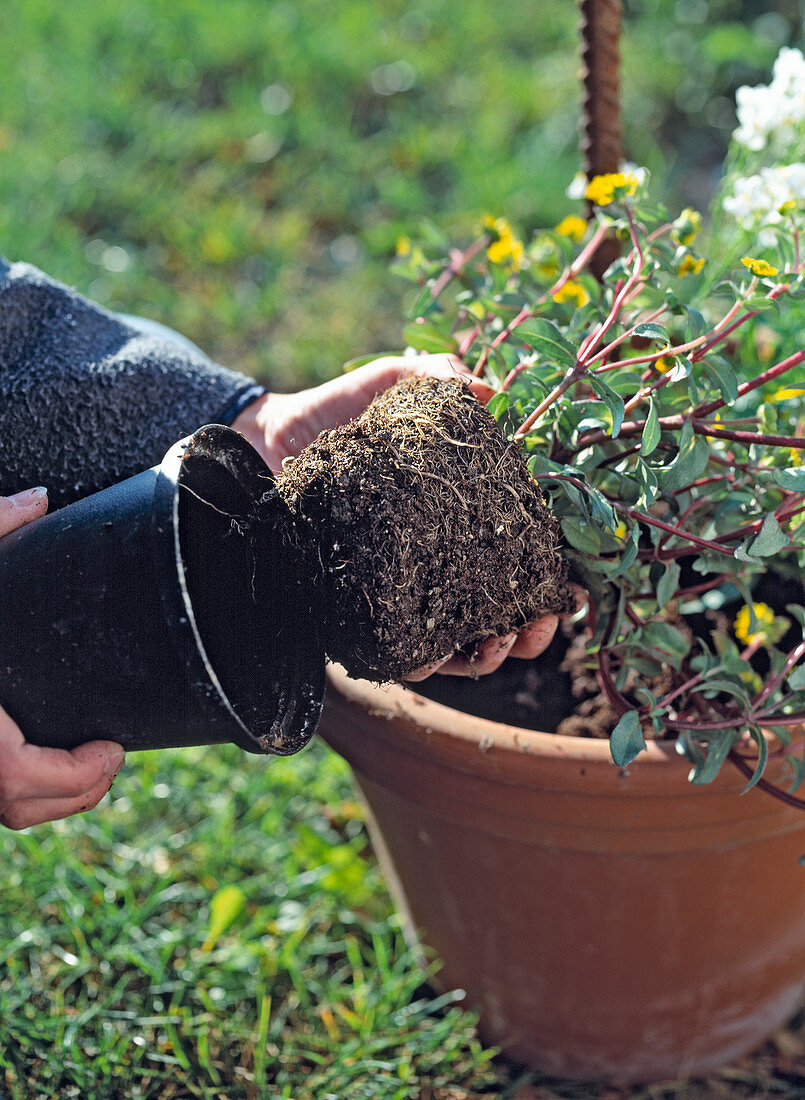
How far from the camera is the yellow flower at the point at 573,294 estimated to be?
4.63 ft

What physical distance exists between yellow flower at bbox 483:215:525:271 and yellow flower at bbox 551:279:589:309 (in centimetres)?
9

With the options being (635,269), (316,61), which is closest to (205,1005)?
(635,269)

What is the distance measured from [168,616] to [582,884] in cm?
74

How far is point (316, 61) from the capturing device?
361 centimetres

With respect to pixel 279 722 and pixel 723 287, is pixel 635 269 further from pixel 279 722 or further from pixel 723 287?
pixel 279 722

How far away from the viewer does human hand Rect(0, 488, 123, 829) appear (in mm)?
1003

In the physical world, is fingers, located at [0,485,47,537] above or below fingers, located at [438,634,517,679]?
above

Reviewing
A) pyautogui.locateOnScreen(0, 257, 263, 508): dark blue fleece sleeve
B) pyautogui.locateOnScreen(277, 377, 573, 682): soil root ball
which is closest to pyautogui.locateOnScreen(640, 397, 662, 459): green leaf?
pyautogui.locateOnScreen(277, 377, 573, 682): soil root ball

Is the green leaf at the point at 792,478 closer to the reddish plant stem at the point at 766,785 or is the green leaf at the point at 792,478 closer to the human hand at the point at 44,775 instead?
the reddish plant stem at the point at 766,785

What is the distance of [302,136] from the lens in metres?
3.39

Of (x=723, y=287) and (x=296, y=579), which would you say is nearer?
(x=296, y=579)

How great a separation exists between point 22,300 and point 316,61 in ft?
8.74

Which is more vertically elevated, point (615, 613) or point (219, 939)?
point (615, 613)

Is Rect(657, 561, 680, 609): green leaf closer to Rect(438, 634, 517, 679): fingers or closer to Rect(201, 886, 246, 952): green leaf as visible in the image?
Rect(438, 634, 517, 679): fingers
